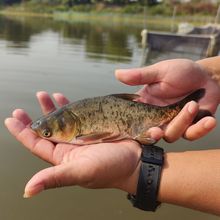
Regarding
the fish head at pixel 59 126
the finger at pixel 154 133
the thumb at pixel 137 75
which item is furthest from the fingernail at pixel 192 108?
the fish head at pixel 59 126

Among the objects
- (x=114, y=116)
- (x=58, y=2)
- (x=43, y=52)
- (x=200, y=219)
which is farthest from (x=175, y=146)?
(x=58, y=2)

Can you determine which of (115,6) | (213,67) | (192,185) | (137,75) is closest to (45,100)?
(137,75)

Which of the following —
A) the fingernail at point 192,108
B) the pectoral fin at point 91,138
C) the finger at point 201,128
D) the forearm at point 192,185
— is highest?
the fingernail at point 192,108

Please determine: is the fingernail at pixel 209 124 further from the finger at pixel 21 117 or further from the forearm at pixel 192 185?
the finger at pixel 21 117

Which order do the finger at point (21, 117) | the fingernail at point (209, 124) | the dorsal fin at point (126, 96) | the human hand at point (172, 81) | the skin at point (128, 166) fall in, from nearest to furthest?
the skin at point (128, 166)
the fingernail at point (209, 124)
the finger at point (21, 117)
the dorsal fin at point (126, 96)
the human hand at point (172, 81)

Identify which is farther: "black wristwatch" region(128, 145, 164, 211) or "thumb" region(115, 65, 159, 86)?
"thumb" region(115, 65, 159, 86)

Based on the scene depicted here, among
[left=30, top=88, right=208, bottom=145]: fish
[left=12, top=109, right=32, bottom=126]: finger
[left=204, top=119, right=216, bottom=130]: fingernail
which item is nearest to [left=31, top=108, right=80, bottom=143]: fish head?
[left=30, top=88, right=208, bottom=145]: fish

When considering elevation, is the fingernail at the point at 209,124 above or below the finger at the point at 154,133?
above

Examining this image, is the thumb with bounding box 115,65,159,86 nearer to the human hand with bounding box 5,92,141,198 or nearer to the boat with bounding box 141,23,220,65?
the human hand with bounding box 5,92,141,198
